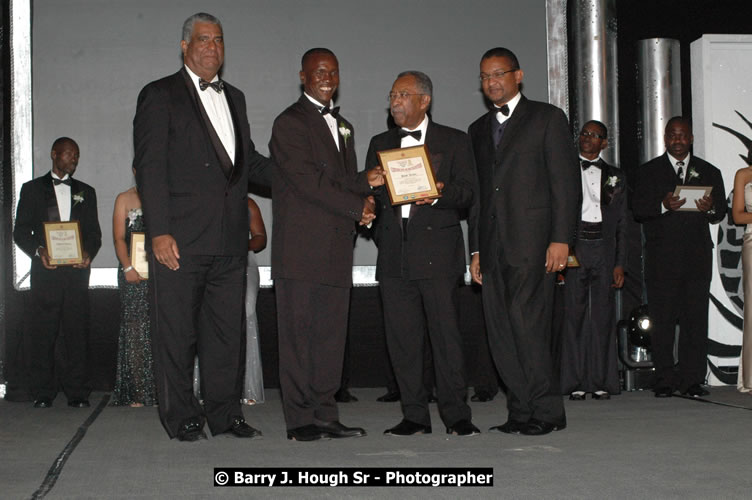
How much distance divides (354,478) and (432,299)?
56.1 inches

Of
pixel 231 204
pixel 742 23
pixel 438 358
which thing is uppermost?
pixel 742 23

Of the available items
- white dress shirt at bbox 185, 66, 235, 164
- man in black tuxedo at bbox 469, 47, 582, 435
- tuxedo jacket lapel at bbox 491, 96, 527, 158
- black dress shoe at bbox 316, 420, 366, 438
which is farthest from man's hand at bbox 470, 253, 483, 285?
white dress shirt at bbox 185, 66, 235, 164

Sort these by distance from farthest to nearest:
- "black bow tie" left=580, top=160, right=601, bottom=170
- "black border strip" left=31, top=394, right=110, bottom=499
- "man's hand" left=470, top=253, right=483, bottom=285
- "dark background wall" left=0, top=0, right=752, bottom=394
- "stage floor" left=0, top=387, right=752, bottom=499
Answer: "dark background wall" left=0, top=0, right=752, bottom=394, "black bow tie" left=580, top=160, right=601, bottom=170, "man's hand" left=470, top=253, right=483, bottom=285, "black border strip" left=31, top=394, right=110, bottom=499, "stage floor" left=0, top=387, right=752, bottom=499

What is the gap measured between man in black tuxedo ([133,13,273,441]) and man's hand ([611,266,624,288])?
3.26m

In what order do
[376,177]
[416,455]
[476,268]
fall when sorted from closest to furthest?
[416,455]
[376,177]
[476,268]

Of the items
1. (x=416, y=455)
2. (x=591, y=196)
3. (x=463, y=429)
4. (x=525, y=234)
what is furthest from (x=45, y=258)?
(x=591, y=196)

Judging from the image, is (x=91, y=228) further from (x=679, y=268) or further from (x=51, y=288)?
(x=679, y=268)

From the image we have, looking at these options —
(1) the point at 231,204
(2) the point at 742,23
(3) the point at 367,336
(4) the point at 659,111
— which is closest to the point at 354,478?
(1) the point at 231,204

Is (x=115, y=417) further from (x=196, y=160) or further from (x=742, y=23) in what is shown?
(x=742, y=23)

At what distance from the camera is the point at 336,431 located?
453 centimetres

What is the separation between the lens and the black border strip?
335 cm

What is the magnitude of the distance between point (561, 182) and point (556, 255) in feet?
1.19

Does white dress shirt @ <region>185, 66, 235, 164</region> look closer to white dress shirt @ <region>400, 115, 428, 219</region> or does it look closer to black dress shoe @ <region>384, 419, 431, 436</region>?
white dress shirt @ <region>400, 115, 428, 219</region>

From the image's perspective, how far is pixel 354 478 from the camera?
3408 millimetres
